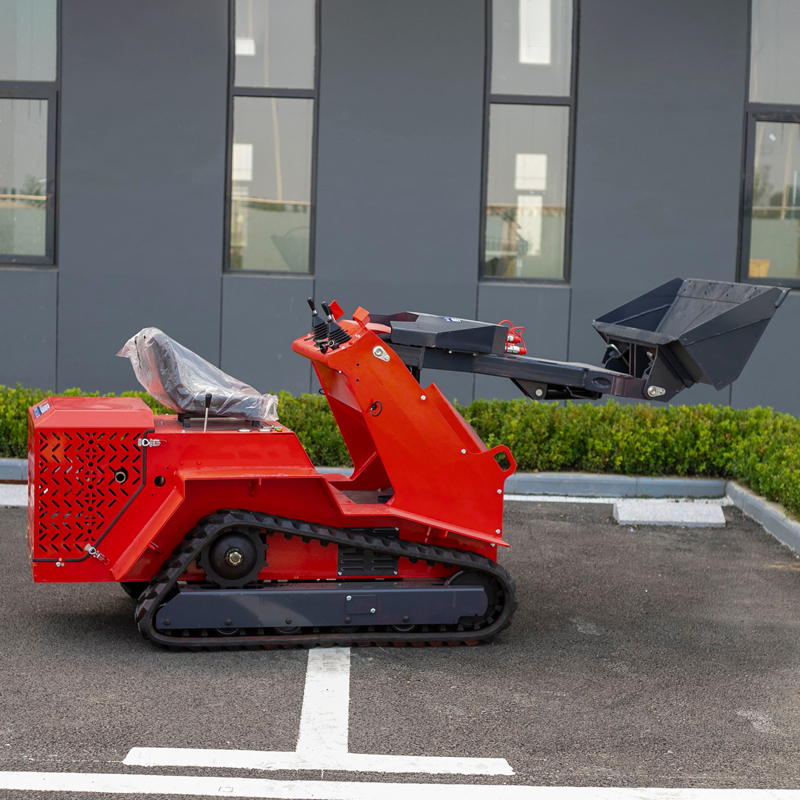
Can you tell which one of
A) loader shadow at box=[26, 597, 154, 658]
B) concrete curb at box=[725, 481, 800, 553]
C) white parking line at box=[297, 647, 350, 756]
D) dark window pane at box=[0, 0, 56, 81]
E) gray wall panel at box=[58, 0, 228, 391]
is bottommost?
loader shadow at box=[26, 597, 154, 658]

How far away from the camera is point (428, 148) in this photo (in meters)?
9.96

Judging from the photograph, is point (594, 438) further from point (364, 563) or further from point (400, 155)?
point (364, 563)

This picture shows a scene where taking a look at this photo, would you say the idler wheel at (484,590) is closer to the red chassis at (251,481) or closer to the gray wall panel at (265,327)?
the red chassis at (251,481)

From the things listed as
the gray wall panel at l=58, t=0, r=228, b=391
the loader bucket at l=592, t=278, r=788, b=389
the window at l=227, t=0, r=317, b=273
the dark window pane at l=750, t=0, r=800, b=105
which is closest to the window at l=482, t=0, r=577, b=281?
the window at l=227, t=0, r=317, b=273

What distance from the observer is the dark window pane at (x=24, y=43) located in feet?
33.3

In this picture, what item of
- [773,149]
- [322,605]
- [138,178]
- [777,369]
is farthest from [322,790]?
[773,149]

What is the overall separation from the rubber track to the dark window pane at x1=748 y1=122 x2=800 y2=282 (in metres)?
6.90

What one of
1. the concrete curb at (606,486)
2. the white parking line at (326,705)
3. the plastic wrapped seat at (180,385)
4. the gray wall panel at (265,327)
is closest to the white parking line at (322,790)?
the white parking line at (326,705)

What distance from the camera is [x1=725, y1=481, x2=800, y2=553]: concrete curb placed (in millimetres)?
6865

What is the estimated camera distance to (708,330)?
4.74m

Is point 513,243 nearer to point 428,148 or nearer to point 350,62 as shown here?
point 428,148

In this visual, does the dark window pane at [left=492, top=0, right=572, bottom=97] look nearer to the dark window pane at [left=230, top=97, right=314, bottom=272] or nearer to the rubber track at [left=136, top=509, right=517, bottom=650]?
the dark window pane at [left=230, top=97, right=314, bottom=272]

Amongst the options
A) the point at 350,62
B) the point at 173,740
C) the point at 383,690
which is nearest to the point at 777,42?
the point at 350,62

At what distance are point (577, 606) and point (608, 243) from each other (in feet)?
18.0
